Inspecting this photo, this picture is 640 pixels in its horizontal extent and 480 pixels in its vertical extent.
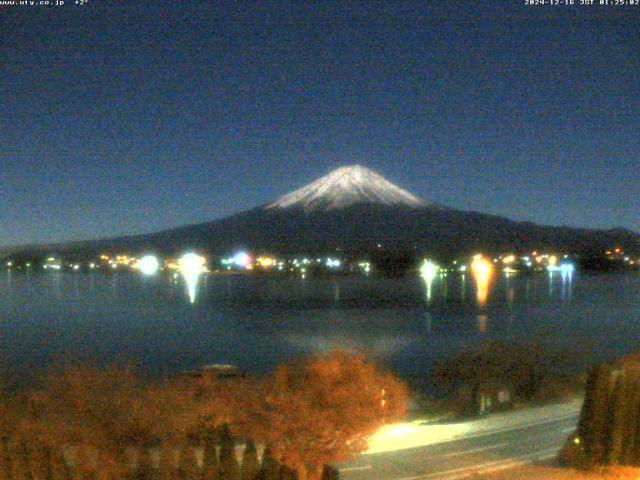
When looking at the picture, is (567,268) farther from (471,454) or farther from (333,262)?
(471,454)

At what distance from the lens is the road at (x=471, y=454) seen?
9.02 m

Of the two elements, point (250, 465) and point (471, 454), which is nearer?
point (250, 465)

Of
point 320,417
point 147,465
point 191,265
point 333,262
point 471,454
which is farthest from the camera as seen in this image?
point 191,265

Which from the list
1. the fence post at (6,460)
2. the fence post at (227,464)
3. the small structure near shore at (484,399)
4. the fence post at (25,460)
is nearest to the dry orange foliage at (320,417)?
the fence post at (227,464)

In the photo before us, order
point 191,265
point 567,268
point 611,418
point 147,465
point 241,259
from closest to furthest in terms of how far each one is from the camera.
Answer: point 147,465 < point 611,418 < point 241,259 < point 191,265 < point 567,268

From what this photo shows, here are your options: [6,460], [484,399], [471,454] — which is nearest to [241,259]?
[484,399]

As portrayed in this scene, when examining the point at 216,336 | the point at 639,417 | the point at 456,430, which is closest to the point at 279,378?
the point at 639,417

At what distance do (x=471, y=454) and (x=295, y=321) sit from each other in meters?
31.1

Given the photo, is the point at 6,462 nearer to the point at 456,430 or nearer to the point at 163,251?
the point at 456,430

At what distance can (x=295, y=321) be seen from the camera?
41.2 m

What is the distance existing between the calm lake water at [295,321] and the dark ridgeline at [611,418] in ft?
50.4

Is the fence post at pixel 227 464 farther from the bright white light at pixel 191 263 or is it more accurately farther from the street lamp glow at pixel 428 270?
the bright white light at pixel 191 263

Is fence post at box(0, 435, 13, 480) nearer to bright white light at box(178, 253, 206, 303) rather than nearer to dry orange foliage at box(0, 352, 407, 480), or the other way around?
dry orange foliage at box(0, 352, 407, 480)

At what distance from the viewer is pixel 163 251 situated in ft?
281
